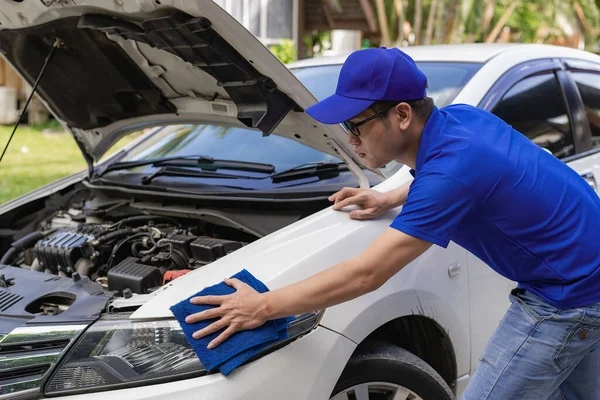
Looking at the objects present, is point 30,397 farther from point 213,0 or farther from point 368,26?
point 368,26

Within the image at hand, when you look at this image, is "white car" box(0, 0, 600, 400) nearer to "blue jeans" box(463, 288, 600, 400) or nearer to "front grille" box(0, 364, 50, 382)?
"front grille" box(0, 364, 50, 382)

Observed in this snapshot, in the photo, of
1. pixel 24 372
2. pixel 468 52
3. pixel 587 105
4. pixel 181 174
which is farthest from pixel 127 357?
pixel 587 105

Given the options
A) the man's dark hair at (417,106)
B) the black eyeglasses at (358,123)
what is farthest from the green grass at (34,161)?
the man's dark hair at (417,106)

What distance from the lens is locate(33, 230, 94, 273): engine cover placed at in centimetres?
280

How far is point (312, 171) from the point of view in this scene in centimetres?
296

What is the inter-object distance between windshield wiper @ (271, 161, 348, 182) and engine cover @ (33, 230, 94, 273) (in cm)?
89

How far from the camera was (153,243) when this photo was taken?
282 centimetres

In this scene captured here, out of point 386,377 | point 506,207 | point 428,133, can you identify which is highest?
point 428,133

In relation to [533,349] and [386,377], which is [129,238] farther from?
[533,349]

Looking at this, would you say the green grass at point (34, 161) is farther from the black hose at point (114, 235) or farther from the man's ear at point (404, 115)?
the man's ear at point (404, 115)

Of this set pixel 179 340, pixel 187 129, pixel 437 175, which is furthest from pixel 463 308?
pixel 187 129

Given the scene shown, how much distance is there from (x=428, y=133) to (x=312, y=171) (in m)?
1.13

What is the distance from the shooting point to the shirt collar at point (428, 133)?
185 cm

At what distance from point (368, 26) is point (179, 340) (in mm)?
16351
